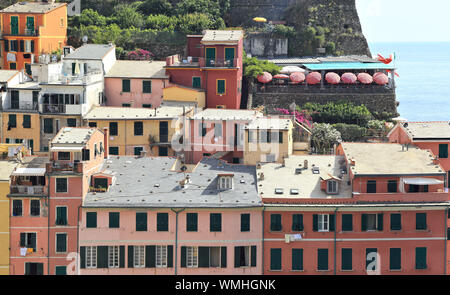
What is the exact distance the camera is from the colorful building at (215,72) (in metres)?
54.8

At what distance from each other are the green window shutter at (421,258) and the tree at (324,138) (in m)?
14.6

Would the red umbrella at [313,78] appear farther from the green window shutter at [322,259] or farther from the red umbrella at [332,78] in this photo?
the green window shutter at [322,259]

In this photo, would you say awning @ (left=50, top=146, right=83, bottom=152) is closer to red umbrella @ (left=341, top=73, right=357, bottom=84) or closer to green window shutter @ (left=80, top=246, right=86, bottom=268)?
green window shutter @ (left=80, top=246, right=86, bottom=268)

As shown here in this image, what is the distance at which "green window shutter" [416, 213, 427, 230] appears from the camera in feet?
121

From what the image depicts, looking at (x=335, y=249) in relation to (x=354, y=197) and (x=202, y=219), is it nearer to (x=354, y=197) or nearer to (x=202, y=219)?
(x=354, y=197)

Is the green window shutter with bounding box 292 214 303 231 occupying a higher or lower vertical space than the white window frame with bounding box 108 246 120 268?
higher

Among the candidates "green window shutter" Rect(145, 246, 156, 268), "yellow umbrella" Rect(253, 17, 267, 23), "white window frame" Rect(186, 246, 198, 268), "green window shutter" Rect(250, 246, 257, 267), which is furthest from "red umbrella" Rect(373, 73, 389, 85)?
"green window shutter" Rect(145, 246, 156, 268)

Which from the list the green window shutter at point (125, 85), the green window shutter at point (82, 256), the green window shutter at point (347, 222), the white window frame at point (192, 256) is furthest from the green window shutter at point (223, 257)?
the green window shutter at point (125, 85)

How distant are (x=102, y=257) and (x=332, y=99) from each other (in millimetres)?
27408

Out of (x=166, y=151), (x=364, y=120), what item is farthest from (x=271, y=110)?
(x=166, y=151)

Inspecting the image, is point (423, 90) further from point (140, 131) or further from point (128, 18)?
point (140, 131)

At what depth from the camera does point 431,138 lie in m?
42.1

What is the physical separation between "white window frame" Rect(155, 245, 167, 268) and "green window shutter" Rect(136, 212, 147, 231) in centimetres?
102

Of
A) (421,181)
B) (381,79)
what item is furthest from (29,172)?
(381,79)
